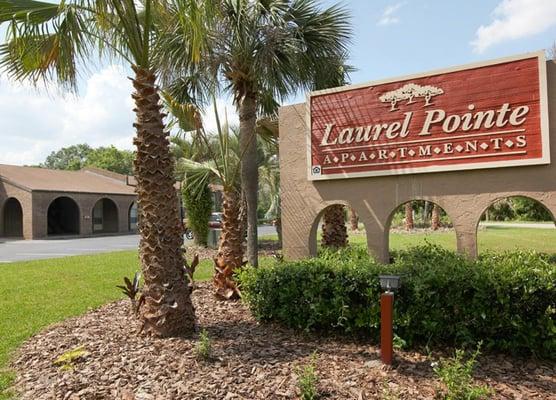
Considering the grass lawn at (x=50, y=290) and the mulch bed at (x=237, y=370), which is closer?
the mulch bed at (x=237, y=370)

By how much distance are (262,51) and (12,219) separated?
3260 centimetres

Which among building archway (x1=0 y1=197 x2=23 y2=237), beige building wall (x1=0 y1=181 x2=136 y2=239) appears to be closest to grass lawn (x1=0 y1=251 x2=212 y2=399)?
beige building wall (x1=0 y1=181 x2=136 y2=239)

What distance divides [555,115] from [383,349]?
335cm

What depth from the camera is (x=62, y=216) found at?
116 feet

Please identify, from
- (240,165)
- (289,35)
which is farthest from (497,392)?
(289,35)

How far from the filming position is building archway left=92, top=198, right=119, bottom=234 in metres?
35.6

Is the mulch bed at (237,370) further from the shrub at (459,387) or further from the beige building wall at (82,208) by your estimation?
the beige building wall at (82,208)

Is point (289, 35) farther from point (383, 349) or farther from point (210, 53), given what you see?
point (383, 349)

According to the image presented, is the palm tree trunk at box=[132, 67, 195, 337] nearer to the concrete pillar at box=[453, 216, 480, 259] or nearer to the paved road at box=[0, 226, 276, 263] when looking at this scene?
the concrete pillar at box=[453, 216, 480, 259]

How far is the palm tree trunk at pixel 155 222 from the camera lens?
16.4 ft

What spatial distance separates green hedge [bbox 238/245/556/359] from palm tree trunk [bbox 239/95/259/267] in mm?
1944

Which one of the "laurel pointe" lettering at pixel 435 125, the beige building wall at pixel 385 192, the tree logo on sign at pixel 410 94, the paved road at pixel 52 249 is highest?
the tree logo on sign at pixel 410 94

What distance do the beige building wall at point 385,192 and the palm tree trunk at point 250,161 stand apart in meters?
0.61

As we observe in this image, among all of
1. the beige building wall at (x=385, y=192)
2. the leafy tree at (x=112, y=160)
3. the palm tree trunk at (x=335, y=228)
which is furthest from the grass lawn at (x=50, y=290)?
the leafy tree at (x=112, y=160)
